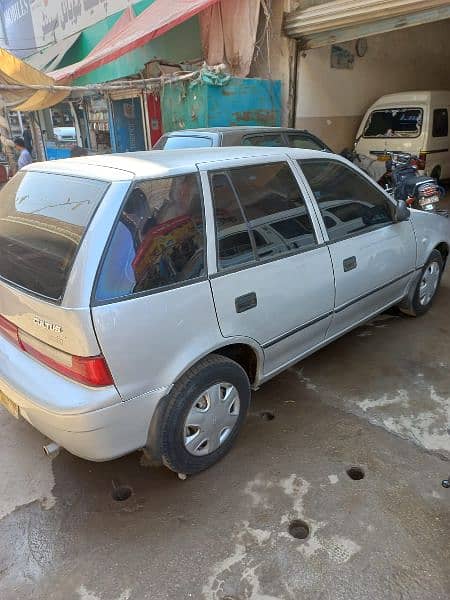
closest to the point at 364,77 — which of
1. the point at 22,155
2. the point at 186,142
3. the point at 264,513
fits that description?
the point at 186,142

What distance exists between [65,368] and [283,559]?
1313mm

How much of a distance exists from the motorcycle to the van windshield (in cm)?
93

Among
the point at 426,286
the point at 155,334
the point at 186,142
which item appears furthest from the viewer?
the point at 186,142

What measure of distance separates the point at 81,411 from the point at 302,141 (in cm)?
586

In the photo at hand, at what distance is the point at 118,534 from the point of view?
2150 mm

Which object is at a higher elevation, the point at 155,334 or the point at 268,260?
the point at 268,260

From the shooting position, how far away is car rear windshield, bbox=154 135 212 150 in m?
5.60

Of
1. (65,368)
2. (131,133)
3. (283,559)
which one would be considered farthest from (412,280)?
(131,133)

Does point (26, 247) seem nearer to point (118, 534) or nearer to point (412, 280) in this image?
point (118, 534)

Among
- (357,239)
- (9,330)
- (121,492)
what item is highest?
(357,239)

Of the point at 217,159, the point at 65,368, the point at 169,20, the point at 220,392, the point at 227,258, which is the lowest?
the point at 220,392

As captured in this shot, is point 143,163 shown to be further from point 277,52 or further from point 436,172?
point 436,172

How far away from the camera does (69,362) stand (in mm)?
1958

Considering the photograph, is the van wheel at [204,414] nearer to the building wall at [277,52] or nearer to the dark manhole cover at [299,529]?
the dark manhole cover at [299,529]
